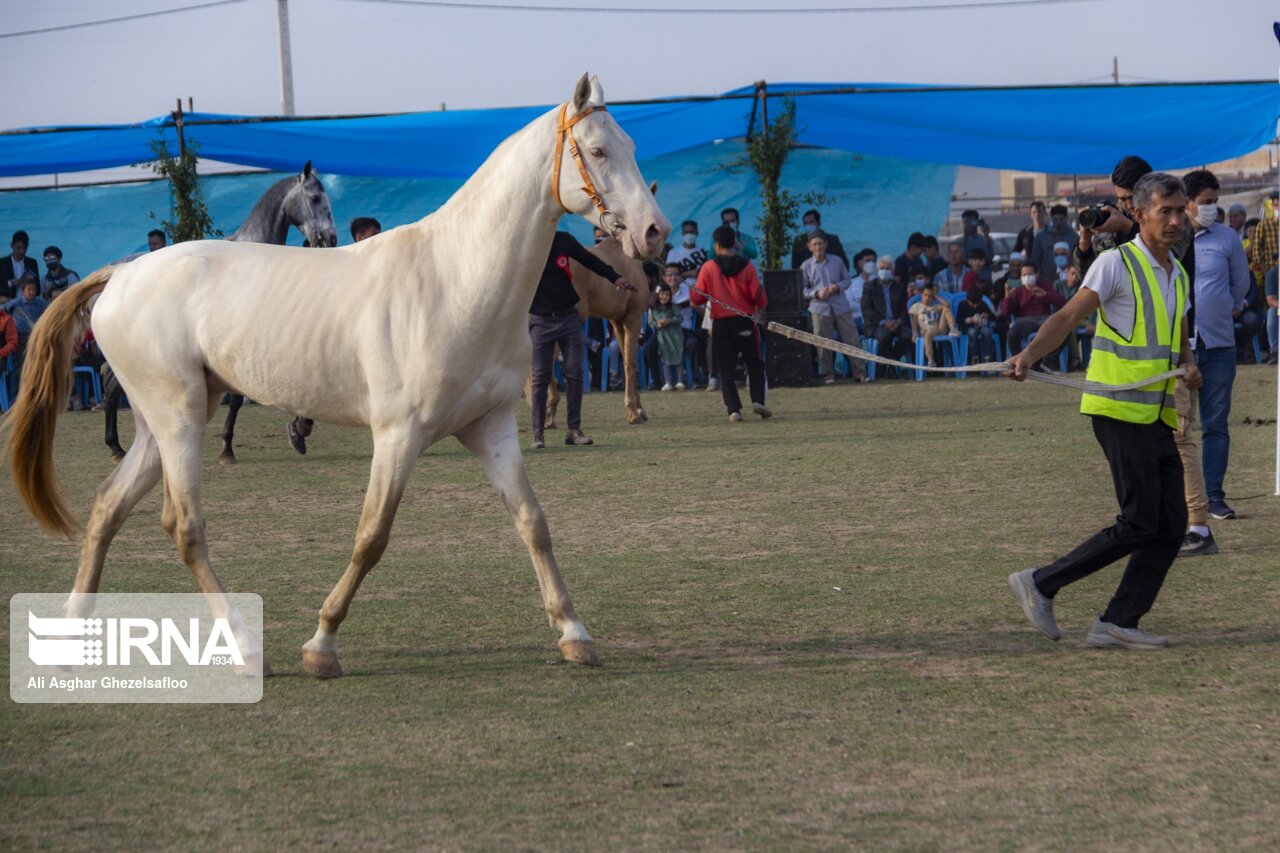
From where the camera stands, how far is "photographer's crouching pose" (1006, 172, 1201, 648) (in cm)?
601

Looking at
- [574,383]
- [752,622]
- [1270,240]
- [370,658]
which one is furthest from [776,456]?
[370,658]

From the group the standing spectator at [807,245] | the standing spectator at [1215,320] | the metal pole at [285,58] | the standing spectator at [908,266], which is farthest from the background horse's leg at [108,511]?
the metal pole at [285,58]

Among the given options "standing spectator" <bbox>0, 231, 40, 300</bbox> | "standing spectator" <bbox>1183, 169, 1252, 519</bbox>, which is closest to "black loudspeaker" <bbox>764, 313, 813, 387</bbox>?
"standing spectator" <bbox>0, 231, 40, 300</bbox>

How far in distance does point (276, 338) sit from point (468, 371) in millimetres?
801

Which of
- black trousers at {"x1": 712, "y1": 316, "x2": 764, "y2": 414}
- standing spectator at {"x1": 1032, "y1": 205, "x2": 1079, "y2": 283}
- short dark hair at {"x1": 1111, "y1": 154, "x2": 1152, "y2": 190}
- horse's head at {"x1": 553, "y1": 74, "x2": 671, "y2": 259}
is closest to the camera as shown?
horse's head at {"x1": 553, "y1": 74, "x2": 671, "y2": 259}

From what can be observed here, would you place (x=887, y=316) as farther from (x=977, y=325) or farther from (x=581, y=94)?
(x=581, y=94)

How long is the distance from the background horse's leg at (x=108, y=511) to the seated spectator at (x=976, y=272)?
16.4 m

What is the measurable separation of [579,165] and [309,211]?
8393 millimetres

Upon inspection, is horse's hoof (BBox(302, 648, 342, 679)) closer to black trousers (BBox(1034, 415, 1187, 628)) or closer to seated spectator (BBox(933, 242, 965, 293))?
black trousers (BBox(1034, 415, 1187, 628))

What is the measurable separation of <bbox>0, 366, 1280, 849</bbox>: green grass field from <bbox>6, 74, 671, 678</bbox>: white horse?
28.2 inches

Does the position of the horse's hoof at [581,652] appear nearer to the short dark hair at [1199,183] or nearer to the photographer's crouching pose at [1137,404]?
the photographer's crouching pose at [1137,404]

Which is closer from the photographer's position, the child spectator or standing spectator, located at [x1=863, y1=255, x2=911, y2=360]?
the child spectator

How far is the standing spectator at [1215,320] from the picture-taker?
8.74 meters

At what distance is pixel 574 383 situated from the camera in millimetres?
13711
